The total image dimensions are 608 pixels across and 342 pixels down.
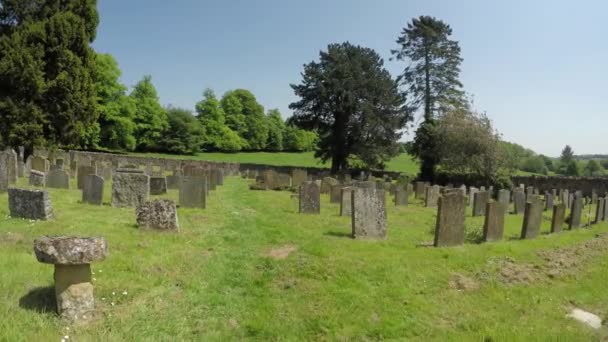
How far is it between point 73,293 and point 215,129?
69077 millimetres

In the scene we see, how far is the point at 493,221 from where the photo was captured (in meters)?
11.9

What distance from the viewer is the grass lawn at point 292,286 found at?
6.04 metres

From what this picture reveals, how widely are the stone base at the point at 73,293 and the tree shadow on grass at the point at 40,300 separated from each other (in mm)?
185

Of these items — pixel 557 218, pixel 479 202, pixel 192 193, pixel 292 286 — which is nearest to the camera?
pixel 292 286

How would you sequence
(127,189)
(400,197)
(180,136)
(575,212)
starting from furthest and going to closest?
(180,136) < (400,197) < (575,212) < (127,189)

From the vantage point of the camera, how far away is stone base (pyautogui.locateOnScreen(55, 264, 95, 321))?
18.4 feet

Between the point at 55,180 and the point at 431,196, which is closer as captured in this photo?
the point at 55,180

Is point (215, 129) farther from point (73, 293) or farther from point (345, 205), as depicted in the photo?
point (73, 293)

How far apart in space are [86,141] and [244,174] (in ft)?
84.0

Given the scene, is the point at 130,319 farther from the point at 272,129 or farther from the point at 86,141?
the point at 272,129

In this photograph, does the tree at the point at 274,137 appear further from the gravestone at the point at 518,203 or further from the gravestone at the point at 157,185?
the gravestone at the point at 157,185

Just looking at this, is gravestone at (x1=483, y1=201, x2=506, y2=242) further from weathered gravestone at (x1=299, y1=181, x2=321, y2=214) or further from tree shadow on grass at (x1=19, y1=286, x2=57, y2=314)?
tree shadow on grass at (x1=19, y1=286, x2=57, y2=314)

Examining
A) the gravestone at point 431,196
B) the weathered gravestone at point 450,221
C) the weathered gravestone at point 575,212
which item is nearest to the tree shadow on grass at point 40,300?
the weathered gravestone at point 450,221

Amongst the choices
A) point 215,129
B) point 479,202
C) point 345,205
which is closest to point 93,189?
point 345,205
